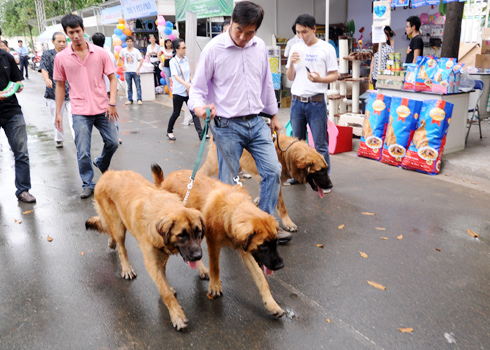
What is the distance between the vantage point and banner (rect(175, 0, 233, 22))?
11.9m

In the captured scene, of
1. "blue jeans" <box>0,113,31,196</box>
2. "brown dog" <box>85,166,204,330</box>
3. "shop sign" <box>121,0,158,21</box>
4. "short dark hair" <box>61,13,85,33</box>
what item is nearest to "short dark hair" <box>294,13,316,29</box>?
"short dark hair" <box>61,13,85,33</box>

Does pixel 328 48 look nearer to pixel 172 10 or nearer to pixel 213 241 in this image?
pixel 213 241

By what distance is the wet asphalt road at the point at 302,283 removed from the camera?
298cm

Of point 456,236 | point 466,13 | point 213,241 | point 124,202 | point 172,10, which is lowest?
point 456,236

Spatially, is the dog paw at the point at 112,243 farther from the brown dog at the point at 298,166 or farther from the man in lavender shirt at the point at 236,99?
the brown dog at the point at 298,166

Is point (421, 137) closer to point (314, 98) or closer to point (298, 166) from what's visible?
point (314, 98)

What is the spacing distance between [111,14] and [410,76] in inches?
758

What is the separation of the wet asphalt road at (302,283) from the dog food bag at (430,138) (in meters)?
0.43

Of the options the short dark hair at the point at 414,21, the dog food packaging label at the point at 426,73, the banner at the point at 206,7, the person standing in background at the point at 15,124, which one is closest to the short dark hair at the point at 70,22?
the person standing in background at the point at 15,124

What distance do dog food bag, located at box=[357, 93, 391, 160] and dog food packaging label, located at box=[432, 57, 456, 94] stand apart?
756mm

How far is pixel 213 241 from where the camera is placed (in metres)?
3.26

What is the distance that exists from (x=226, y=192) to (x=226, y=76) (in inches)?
48.7

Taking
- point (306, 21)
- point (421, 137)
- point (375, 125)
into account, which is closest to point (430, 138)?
point (421, 137)

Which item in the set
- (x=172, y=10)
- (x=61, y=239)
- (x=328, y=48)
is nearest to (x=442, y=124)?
(x=328, y=48)
